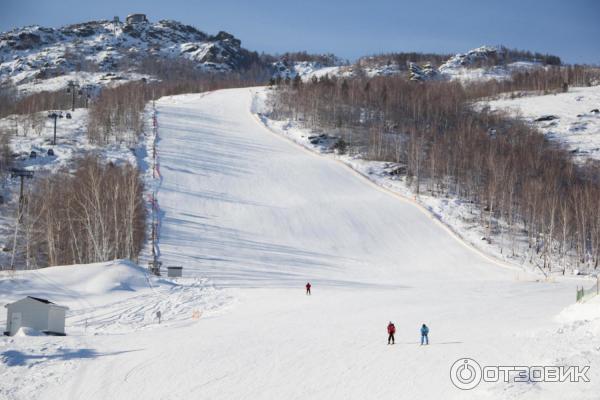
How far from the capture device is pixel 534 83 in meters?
166

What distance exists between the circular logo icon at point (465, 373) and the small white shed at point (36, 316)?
18779 millimetres

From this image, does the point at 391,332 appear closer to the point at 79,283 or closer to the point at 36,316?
the point at 36,316

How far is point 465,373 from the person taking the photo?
1828 cm

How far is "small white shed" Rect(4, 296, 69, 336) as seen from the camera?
27.2 metres

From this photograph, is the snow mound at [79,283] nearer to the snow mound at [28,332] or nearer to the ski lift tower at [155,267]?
the ski lift tower at [155,267]

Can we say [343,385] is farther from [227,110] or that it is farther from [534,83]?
[534,83]

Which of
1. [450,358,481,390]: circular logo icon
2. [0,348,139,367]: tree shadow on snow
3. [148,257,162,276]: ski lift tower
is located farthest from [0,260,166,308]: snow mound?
[450,358,481,390]: circular logo icon

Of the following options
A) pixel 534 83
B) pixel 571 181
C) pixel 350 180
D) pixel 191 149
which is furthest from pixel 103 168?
pixel 534 83

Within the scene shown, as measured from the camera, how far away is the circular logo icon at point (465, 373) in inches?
675

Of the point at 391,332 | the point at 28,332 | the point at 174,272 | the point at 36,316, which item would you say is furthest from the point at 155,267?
the point at 391,332

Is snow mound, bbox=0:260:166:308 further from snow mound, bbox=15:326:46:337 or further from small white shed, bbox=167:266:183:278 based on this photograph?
snow mound, bbox=15:326:46:337

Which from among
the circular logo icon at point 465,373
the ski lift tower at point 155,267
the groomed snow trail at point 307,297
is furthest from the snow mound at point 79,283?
Result: the circular logo icon at point 465,373

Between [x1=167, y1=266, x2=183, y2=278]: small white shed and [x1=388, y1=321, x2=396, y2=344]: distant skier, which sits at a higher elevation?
[x1=388, y1=321, x2=396, y2=344]: distant skier

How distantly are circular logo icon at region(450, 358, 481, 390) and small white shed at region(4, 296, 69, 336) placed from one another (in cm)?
1878
